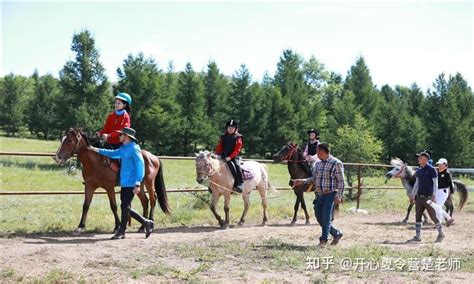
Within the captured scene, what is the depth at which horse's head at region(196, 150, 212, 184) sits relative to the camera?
1080cm

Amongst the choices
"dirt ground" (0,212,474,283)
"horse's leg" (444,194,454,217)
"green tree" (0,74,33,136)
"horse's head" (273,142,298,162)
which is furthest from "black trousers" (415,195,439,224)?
"green tree" (0,74,33,136)

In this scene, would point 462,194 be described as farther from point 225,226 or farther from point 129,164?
point 129,164

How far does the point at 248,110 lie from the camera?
4756 centimetres

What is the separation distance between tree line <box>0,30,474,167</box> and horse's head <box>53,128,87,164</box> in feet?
75.9

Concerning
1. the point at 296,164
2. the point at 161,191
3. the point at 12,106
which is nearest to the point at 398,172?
the point at 296,164

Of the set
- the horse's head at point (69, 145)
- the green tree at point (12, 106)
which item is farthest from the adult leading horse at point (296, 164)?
the green tree at point (12, 106)

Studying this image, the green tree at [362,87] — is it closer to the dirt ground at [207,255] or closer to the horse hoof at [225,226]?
the horse hoof at [225,226]

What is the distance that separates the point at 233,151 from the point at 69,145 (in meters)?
4.03

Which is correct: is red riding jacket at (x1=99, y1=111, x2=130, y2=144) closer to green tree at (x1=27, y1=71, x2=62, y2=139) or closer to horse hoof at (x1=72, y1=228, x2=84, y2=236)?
horse hoof at (x1=72, y1=228, x2=84, y2=236)

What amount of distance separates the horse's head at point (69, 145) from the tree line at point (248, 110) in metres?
23.1

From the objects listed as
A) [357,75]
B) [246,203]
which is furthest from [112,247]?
[357,75]

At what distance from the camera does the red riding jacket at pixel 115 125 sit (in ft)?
31.1

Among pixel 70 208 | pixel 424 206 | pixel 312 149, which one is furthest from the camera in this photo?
pixel 70 208

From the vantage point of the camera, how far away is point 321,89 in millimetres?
72375
